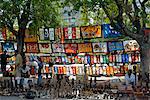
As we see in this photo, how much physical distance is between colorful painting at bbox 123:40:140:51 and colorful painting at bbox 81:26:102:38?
1.63m

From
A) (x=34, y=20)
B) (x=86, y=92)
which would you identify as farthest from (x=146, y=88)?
(x=34, y=20)

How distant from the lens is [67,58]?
83.2ft

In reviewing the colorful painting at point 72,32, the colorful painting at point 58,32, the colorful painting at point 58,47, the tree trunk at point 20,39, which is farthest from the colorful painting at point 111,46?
the tree trunk at point 20,39

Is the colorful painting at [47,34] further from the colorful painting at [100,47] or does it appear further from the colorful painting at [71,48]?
the colorful painting at [100,47]

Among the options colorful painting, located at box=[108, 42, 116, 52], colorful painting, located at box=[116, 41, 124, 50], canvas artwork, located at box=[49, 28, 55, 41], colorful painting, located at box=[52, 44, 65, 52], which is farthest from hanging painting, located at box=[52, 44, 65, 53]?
colorful painting, located at box=[116, 41, 124, 50]

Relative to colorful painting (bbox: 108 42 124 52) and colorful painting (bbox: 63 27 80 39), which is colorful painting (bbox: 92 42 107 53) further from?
colorful painting (bbox: 63 27 80 39)

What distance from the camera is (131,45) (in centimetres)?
2341

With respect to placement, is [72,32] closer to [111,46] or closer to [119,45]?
[111,46]

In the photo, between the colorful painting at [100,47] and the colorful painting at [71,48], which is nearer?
the colorful painting at [100,47]

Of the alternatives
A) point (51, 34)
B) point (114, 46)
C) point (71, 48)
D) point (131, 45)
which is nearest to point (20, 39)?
point (51, 34)

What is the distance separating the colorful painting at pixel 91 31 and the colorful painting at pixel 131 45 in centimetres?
163

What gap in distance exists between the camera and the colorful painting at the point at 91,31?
24.0 m

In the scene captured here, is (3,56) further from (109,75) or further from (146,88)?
(146,88)

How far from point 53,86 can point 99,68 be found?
3.21m
